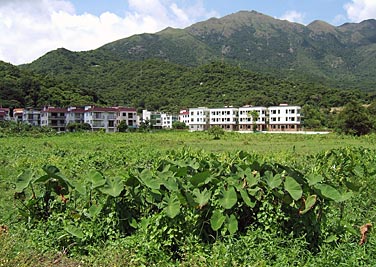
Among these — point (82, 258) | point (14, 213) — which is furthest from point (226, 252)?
point (14, 213)

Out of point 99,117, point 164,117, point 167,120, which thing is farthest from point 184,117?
point 99,117

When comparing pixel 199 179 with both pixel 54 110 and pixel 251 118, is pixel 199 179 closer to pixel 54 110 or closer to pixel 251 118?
pixel 54 110

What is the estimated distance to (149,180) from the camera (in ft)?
16.4

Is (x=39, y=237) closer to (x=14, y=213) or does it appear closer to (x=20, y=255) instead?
(x=20, y=255)

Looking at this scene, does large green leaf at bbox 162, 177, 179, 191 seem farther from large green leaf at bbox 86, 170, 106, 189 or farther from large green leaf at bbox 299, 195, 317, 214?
large green leaf at bbox 299, 195, 317, 214

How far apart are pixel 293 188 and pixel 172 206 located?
1518 millimetres

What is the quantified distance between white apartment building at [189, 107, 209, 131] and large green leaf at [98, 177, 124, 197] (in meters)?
84.0

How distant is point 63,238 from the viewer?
4.91 metres

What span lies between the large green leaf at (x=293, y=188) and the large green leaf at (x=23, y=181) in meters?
3.63

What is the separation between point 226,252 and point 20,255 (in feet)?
7.71

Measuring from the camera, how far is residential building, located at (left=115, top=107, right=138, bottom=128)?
73.7 metres

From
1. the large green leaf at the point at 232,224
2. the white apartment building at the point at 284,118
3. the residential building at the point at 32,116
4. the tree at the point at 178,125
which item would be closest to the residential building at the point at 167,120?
the tree at the point at 178,125

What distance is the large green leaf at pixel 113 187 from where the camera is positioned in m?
4.88

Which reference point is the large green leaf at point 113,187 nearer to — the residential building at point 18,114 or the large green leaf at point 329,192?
the large green leaf at point 329,192
